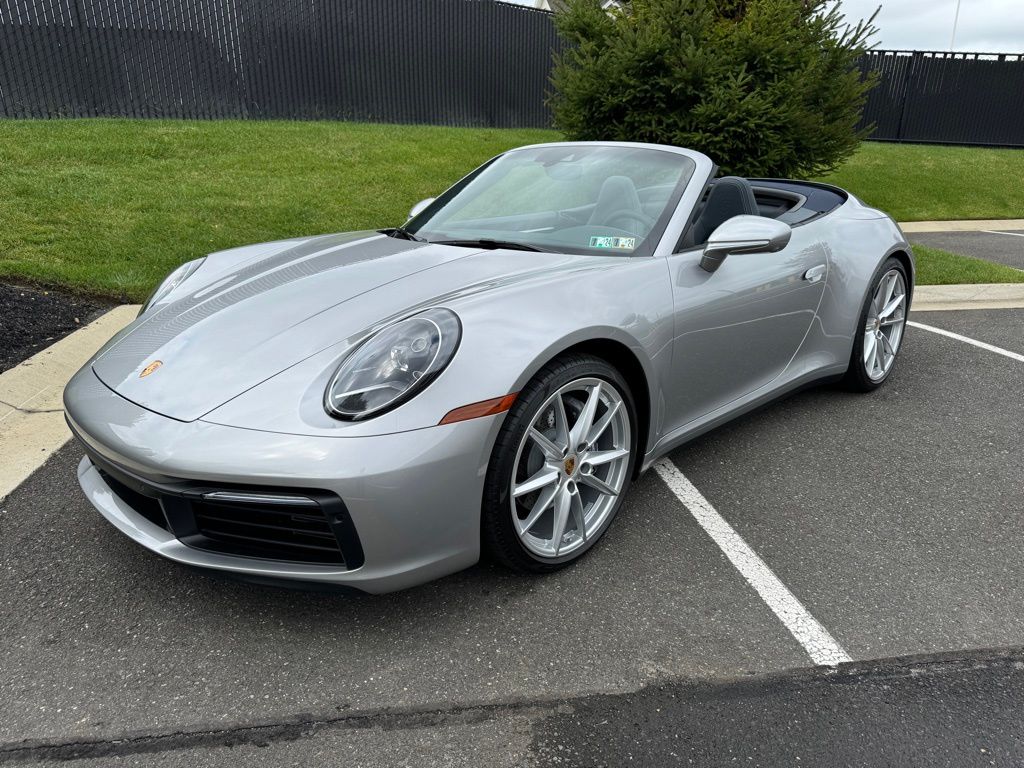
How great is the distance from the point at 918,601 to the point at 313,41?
1210cm

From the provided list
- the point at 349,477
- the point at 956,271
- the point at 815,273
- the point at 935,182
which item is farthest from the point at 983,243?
the point at 349,477

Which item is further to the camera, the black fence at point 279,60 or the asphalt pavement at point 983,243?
the black fence at point 279,60

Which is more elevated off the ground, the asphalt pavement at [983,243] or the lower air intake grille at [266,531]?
the lower air intake grille at [266,531]

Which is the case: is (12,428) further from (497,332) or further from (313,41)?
(313,41)

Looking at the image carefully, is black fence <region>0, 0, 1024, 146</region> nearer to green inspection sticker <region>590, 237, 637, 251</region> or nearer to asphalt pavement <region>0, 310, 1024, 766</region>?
asphalt pavement <region>0, 310, 1024, 766</region>

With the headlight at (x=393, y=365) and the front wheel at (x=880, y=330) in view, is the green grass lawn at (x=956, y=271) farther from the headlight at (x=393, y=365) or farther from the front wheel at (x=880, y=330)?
the headlight at (x=393, y=365)

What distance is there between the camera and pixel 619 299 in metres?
2.48

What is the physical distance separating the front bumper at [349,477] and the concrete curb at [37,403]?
4.20 feet

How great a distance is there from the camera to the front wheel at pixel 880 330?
3922 mm

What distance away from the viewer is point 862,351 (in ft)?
12.9

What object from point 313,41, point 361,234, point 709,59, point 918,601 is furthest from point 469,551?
point 313,41

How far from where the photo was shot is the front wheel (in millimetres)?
3922

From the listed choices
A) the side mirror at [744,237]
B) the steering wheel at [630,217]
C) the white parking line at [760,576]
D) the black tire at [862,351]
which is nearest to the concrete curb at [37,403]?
the steering wheel at [630,217]

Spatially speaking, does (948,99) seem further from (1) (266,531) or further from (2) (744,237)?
(1) (266,531)
